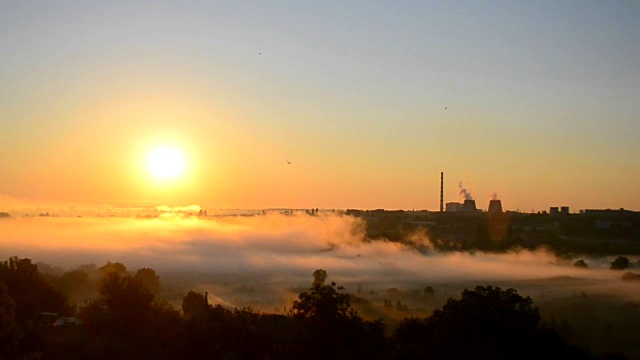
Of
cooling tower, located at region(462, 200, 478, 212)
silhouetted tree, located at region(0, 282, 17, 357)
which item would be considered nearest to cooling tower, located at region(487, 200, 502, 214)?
cooling tower, located at region(462, 200, 478, 212)

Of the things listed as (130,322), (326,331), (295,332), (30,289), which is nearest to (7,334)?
(130,322)

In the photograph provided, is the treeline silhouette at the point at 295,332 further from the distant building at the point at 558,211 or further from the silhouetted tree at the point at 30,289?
the distant building at the point at 558,211

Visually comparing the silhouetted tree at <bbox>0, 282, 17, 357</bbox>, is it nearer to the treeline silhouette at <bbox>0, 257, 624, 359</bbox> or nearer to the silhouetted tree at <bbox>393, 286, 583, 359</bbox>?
the treeline silhouette at <bbox>0, 257, 624, 359</bbox>

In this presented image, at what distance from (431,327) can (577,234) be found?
60.3 meters

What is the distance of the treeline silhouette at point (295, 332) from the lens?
725 inches

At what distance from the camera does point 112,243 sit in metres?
155

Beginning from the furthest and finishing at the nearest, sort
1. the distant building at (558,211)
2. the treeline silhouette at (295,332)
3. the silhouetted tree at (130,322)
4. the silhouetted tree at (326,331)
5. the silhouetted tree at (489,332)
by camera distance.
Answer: the distant building at (558,211)
the silhouetted tree at (130,322)
the silhouetted tree at (326,331)
the treeline silhouette at (295,332)
the silhouetted tree at (489,332)

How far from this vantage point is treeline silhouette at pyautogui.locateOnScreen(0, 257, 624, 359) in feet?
60.4

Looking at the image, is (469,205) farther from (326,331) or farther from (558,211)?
(326,331)

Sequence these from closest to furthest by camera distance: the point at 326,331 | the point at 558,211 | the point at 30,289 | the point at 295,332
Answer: the point at 326,331 → the point at 295,332 → the point at 30,289 → the point at 558,211

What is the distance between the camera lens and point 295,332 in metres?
21.2

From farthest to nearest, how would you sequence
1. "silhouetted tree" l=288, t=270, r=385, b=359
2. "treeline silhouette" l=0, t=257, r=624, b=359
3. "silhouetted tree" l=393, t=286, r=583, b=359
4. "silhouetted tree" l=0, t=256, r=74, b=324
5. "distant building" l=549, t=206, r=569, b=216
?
"distant building" l=549, t=206, r=569, b=216
"silhouetted tree" l=0, t=256, r=74, b=324
"silhouetted tree" l=288, t=270, r=385, b=359
"treeline silhouette" l=0, t=257, r=624, b=359
"silhouetted tree" l=393, t=286, r=583, b=359

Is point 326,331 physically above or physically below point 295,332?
above

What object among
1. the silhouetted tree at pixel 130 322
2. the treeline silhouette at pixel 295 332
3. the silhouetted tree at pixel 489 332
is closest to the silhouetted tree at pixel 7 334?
the treeline silhouette at pixel 295 332
